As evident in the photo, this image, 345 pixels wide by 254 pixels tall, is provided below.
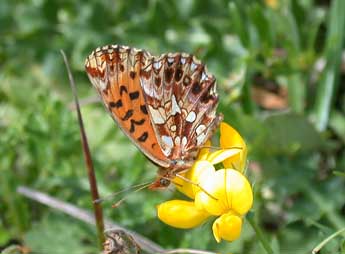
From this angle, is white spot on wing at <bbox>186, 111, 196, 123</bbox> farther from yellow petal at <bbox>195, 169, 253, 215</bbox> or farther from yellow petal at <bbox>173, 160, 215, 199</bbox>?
yellow petal at <bbox>195, 169, 253, 215</bbox>

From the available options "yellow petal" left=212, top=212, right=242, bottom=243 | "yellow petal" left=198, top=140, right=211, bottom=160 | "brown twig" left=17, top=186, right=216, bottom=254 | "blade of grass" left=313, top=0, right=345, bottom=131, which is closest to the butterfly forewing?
"yellow petal" left=198, top=140, right=211, bottom=160

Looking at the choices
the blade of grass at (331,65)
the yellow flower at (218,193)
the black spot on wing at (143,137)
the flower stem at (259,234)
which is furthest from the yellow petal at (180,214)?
the blade of grass at (331,65)

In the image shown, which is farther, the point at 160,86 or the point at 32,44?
the point at 32,44

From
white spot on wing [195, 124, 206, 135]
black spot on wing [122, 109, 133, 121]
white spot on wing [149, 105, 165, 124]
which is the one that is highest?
black spot on wing [122, 109, 133, 121]

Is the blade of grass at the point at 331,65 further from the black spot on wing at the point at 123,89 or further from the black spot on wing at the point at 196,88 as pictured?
the black spot on wing at the point at 123,89

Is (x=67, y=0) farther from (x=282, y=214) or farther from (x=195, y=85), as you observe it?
(x=195, y=85)

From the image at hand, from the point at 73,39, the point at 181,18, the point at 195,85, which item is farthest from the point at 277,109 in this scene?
the point at 195,85

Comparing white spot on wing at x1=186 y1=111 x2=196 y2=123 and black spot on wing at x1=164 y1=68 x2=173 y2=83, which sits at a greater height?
black spot on wing at x1=164 y1=68 x2=173 y2=83

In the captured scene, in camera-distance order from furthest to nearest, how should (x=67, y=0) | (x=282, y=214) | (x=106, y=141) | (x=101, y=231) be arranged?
(x=67, y=0) < (x=106, y=141) < (x=282, y=214) < (x=101, y=231)
